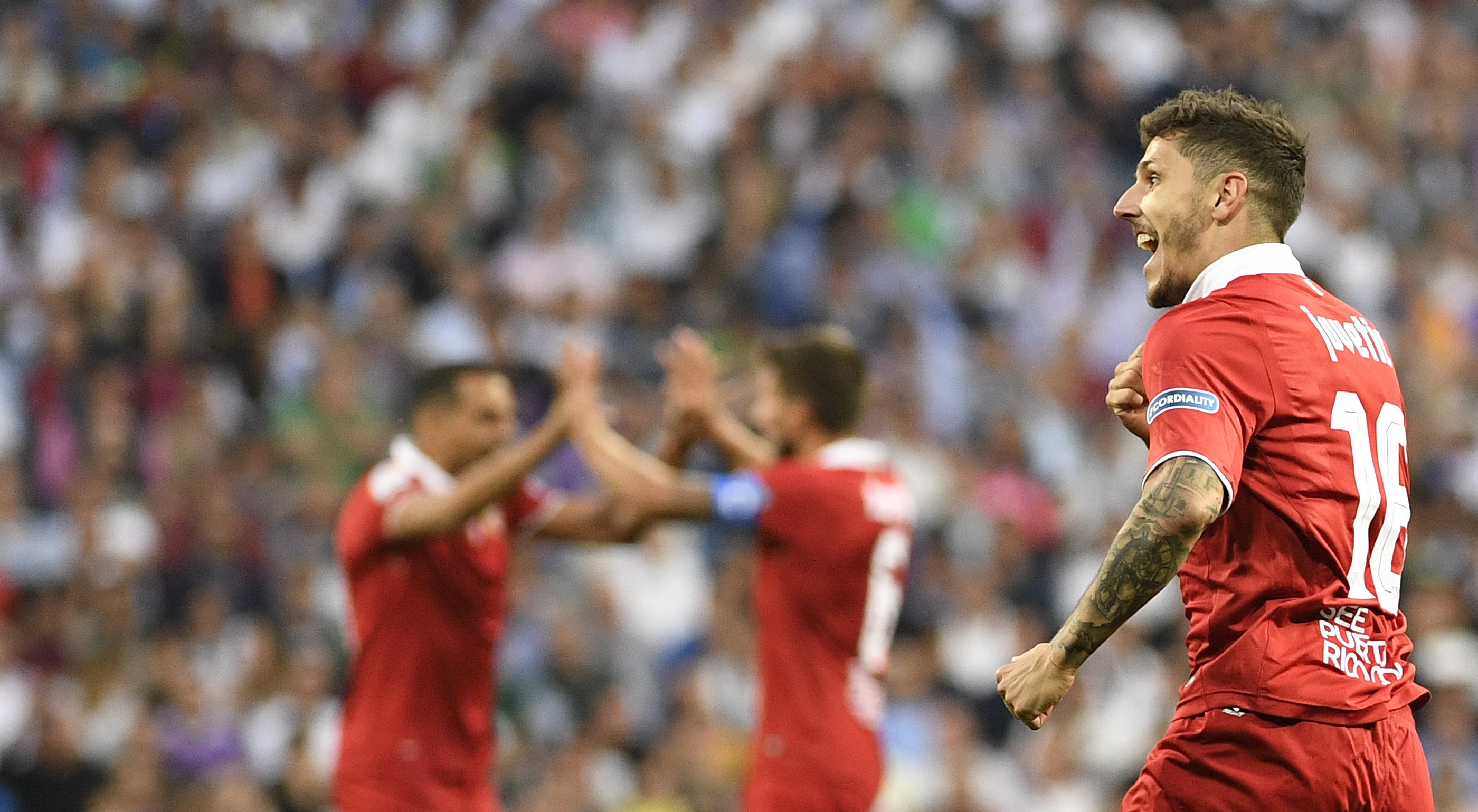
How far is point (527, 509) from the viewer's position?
6715 millimetres

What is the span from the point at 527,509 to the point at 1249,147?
3629mm

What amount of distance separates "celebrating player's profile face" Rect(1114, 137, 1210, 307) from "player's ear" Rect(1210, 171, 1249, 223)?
29 millimetres

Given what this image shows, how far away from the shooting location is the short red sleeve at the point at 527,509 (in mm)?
6660

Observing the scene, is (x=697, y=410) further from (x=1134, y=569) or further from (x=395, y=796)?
(x=1134, y=569)

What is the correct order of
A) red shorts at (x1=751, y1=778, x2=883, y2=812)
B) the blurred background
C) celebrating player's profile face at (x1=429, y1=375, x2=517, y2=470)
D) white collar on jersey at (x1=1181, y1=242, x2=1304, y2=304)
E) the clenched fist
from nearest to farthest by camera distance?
1. white collar on jersey at (x1=1181, y1=242, x2=1304, y2=304)
2. the clenched fist
3. red shorts at (x1=751, y1=778, x2=883, y2=812)
4. celebrating player's profile face at (x1=429, y1=375, x2=517, y2=470)
5. the blurred background

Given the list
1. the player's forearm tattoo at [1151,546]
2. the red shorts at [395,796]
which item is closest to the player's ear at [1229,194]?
the player's forearm tattoo at [1151,546]

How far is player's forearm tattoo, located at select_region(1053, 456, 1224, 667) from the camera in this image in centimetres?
346

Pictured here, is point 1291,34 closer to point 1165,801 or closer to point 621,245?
point 621,245

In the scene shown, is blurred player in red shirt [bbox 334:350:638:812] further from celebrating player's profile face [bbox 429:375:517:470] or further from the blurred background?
the blurred background

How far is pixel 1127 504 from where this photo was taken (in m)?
11.5

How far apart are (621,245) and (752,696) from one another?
4097mm

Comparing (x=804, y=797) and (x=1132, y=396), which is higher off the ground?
(x=1132, y=396)

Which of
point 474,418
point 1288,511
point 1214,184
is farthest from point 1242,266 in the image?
point 474,418

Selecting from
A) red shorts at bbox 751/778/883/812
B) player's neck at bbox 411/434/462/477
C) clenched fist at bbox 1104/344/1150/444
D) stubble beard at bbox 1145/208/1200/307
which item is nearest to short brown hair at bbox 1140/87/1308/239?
stubble beard at bbox 1145/208/1200/307
